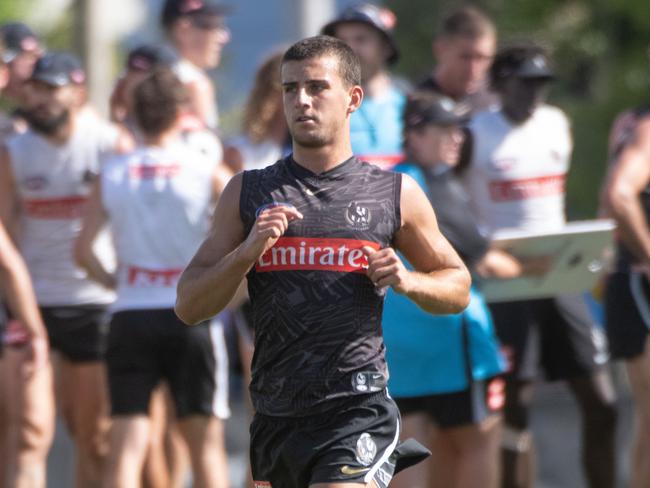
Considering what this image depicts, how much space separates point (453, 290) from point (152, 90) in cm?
268

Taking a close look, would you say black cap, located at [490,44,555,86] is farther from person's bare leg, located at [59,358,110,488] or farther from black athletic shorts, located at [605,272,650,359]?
person's bare leg, located at [59,358,110,488]

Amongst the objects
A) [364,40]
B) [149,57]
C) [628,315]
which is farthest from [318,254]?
[149,57]

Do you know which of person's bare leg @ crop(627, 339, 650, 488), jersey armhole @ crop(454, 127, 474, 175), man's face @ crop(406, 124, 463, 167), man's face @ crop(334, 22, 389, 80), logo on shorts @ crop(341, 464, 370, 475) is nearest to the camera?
logo on shorts @ crop(341, 464, 370, 475)

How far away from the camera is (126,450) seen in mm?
7617

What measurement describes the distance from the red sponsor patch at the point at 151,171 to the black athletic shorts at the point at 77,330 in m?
1.38

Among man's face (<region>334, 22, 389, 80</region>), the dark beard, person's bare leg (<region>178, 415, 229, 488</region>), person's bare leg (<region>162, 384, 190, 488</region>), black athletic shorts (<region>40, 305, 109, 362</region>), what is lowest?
person's bare leg (<region>162, 384, 190, 488</region>)

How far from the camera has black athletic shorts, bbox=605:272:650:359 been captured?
7.77 metres

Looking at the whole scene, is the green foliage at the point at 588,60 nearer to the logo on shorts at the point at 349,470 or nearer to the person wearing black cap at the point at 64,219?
the person wearing black cap at the point at 64,219

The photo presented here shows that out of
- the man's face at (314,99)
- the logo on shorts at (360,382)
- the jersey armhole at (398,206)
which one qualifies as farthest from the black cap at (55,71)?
the logo on shorts at (360,382)

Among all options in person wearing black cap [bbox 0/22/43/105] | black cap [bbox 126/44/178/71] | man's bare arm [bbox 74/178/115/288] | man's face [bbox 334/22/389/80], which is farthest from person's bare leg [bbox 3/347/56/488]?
person wearing black cap [bbox 0/22/43/105]

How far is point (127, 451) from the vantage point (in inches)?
300

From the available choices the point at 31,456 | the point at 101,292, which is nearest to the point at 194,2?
the point at 101,292

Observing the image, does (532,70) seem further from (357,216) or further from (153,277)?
(357,216)

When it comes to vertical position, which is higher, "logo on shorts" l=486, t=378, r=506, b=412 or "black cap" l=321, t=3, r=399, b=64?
"black cap" l=321, t=3, r=399, b=64
